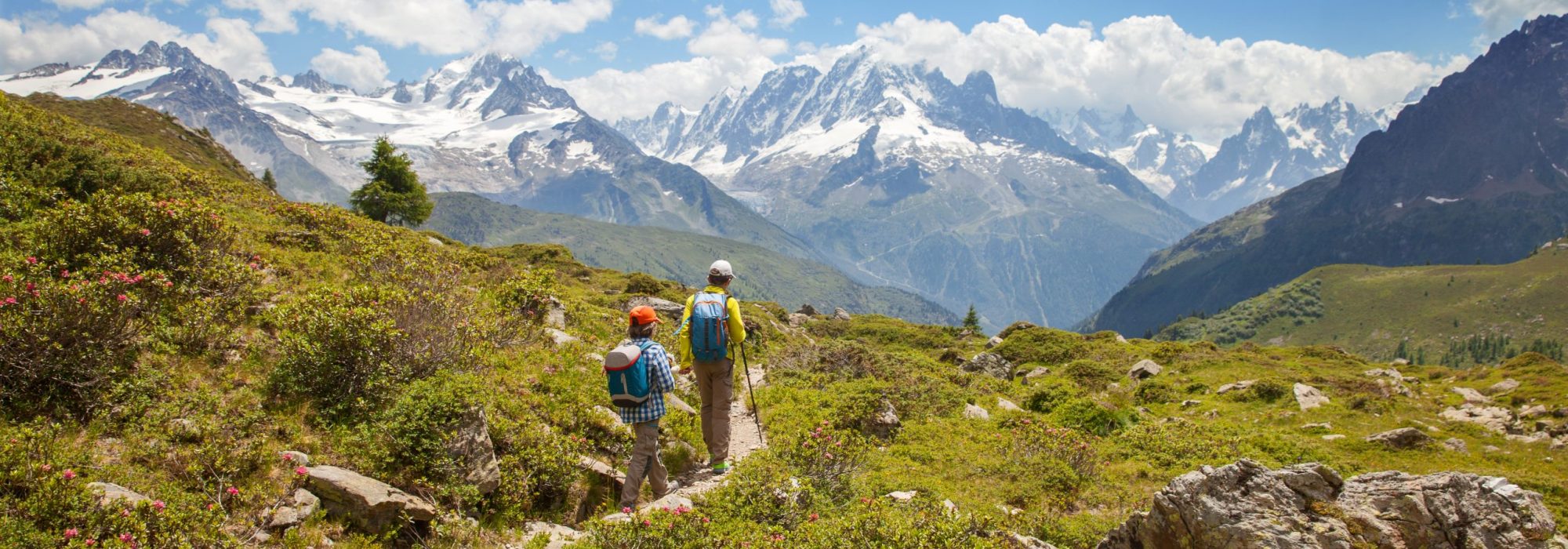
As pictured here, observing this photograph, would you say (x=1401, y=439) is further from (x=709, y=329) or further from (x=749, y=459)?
(x=709, y=329)

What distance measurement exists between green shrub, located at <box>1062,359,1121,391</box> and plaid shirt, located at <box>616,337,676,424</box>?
82.3 feet

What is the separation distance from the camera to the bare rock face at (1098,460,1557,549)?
741cm

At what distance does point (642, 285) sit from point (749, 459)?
30.6 m

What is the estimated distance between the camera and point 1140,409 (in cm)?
2548

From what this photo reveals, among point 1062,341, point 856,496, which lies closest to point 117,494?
point 856,496

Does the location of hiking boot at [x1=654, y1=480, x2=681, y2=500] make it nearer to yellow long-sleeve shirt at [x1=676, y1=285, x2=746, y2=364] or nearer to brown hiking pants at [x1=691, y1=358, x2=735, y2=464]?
brown hiking pants at [x1=691, y1=358, x2=735, y2=464]

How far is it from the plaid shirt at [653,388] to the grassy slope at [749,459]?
112cm

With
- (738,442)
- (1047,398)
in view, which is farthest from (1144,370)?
(738,442)

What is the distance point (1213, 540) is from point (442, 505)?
9124 millimetres

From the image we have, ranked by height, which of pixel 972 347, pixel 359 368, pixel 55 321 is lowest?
pixel 972 347

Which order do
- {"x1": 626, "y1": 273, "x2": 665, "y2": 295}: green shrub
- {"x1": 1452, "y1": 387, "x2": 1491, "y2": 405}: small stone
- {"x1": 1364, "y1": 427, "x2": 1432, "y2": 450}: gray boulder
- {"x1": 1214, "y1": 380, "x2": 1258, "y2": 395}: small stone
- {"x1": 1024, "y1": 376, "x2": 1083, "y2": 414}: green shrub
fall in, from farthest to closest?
{"x1": 626, "y1": 273, "x2": 665, "y2": 295}: green shrub
{"x1": 1452, "y1": 387, "x2": 1491, "y2": 405}: small stone
{"x1": 1214, "y1": 380, "x2": 1258, "y2": 395}: small stone
{"x1": 1024, "y1": 376, "x2": 1083, "y2": 414}: green shrub
{"x1": 1364, "y1": 427, "x2": 1432, "y2": 450}: gray boulder

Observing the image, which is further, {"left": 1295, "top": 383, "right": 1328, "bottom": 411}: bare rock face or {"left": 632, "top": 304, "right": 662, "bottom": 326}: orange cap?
{"left": 1295, "top": 383, "right": 1328, "bottom": 411}: bare rock face

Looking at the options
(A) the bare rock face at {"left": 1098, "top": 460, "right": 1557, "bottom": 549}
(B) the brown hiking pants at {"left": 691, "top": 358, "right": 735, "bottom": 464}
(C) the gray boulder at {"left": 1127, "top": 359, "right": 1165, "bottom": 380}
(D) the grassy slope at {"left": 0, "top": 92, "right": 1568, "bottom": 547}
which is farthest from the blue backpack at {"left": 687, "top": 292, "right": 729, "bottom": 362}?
(C) the gray boulder at {"left": 1127, "top": 359, "right": 1165, "bottom": 380}

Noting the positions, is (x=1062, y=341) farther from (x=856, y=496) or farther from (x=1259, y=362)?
(x=856, y=496)
